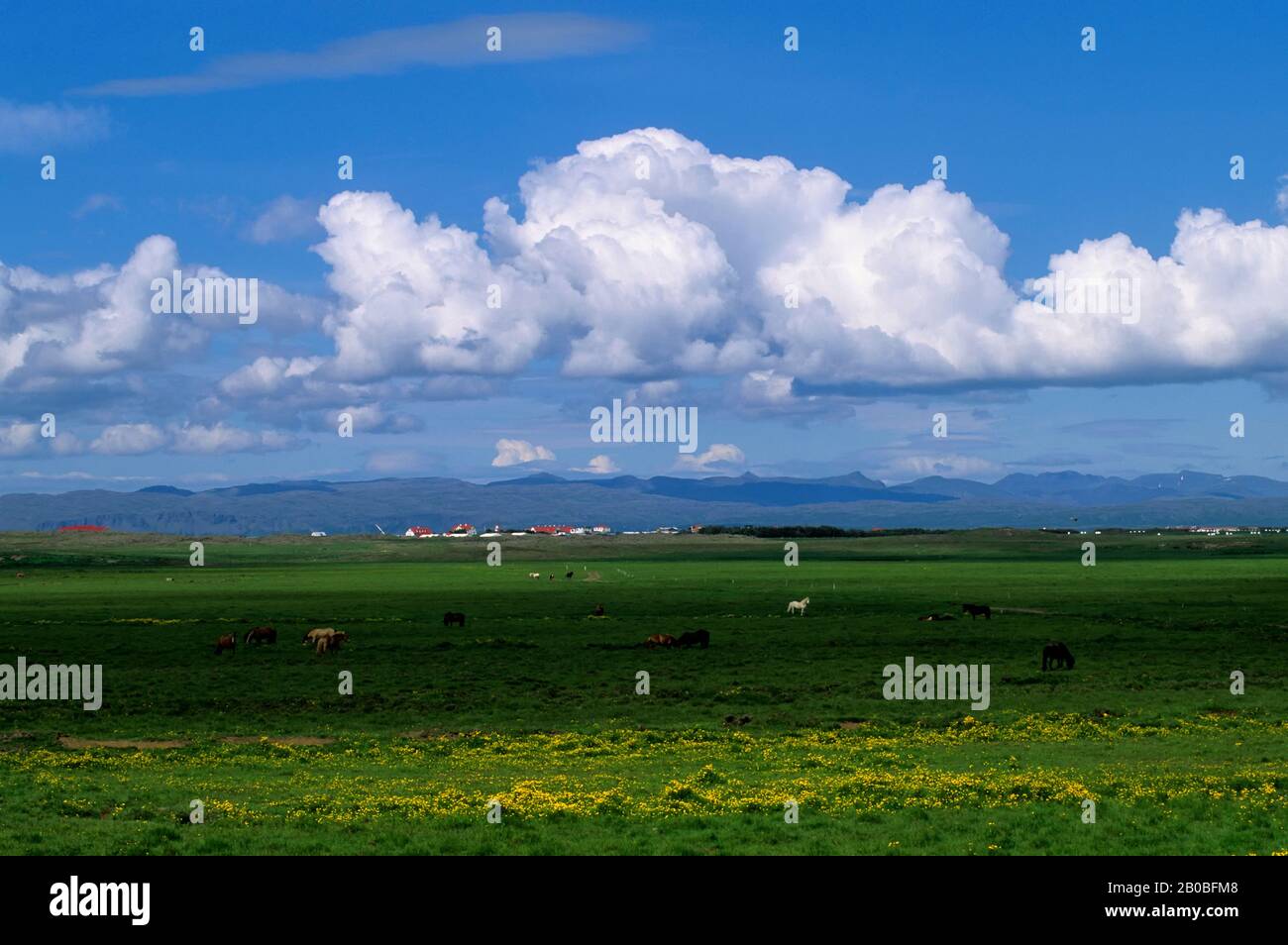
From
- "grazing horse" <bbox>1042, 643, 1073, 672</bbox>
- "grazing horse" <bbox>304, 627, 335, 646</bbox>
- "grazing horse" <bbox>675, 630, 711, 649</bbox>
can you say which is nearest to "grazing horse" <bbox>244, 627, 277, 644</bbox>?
"grazing horse" <bbox>304, 627, 335, 646</bbox>

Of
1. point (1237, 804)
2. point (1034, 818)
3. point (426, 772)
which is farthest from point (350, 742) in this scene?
point (1237, 804)

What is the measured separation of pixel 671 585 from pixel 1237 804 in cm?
9875

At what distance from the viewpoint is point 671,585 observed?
394 ft

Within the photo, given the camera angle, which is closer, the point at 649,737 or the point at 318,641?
the point at 649,737

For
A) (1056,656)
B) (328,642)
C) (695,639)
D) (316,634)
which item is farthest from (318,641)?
(1056,656)

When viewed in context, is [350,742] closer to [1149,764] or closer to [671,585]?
[1149,764]

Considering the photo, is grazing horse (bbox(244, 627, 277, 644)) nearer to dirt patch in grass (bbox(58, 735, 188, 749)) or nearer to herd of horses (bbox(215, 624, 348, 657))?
herd of horses (bbox(215, 624, 348, 657))

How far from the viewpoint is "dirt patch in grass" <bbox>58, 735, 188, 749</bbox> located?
3306cm

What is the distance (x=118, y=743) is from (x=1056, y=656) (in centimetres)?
3639

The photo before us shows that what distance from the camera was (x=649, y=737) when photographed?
33.7 meters

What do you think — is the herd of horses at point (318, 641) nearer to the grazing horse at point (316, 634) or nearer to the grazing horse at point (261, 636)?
the grazing horse at point (316, 634)

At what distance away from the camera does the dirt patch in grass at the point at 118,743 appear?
108 ft

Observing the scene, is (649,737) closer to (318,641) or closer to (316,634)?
(318,641)

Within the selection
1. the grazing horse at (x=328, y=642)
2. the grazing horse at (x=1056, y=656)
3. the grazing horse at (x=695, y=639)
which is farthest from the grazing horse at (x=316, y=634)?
the grazing horse at (x=1056, y=656)
